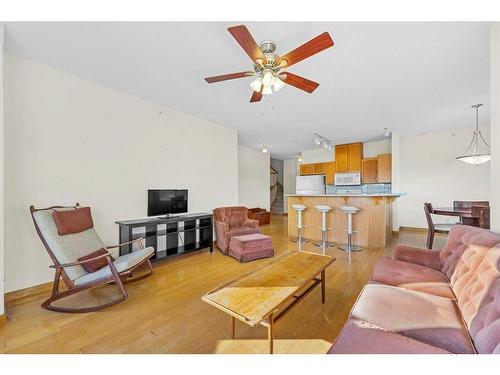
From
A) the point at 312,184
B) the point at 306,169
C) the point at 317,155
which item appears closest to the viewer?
the point at 312,184

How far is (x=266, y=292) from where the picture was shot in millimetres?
1474

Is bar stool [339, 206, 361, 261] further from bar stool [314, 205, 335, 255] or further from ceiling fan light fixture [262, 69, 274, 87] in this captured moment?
ceiling fan light fixture [262, 69, 274, 87]

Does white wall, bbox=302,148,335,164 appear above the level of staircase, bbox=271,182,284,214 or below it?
above

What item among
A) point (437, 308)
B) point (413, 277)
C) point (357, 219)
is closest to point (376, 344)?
point (437, 308)

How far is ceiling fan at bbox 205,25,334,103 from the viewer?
1.51m

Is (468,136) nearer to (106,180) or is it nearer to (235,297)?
(235,297)

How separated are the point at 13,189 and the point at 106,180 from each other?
0.87 m

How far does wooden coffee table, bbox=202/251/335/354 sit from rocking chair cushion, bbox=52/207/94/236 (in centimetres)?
181

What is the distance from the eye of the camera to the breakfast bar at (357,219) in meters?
4.15

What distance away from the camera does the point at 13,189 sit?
2.20m

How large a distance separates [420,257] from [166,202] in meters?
3.42

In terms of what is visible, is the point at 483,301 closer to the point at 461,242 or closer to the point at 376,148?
the point at 461,242

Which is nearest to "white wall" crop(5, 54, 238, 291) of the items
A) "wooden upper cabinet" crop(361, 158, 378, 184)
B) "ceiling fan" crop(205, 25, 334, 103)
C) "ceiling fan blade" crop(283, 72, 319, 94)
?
"ceiling fan" crop(205, 25, 334, 103)

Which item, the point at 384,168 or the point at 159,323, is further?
the point at 384,168
